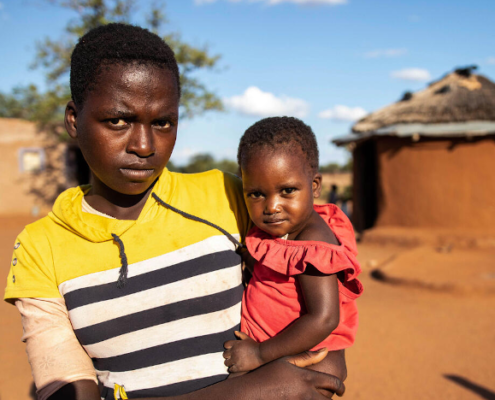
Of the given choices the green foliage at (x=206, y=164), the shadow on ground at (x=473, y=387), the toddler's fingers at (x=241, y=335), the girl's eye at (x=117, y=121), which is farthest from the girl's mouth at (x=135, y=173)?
the green foliage at (x=206, y=164)

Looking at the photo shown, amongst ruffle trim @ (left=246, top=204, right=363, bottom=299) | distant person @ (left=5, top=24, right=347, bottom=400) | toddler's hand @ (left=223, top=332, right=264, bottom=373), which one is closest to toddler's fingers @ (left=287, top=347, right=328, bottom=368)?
distant person @ (left=5, top=24, right=347, bottom=400)

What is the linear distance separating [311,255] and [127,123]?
77 cm

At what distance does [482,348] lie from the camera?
475 centimetres

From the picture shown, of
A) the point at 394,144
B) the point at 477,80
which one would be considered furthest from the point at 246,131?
the point at 477,80

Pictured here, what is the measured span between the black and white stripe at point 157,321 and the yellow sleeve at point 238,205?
0.23m

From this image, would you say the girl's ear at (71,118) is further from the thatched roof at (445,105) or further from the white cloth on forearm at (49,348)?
the thatched roof at (445,105)

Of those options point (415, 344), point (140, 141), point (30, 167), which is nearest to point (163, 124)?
point (140, 141)

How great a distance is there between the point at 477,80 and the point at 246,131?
454 inches

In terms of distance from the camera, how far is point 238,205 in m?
1.79

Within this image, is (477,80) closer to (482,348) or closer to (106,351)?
(482,348)

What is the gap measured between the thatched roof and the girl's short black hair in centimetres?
998

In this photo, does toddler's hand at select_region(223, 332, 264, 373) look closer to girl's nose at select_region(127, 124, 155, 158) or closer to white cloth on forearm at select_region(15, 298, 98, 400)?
white cloth on forearm at select_region(15, 298, 98, 400)

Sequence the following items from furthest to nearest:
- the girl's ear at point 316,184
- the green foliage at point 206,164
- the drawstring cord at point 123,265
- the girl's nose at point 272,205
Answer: the green foliage at point 206,164, the girl's ear at point 316,184, the girl's nose at point 272,205, the drawstring cord at point 123,265

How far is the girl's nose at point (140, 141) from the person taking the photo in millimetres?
1387
